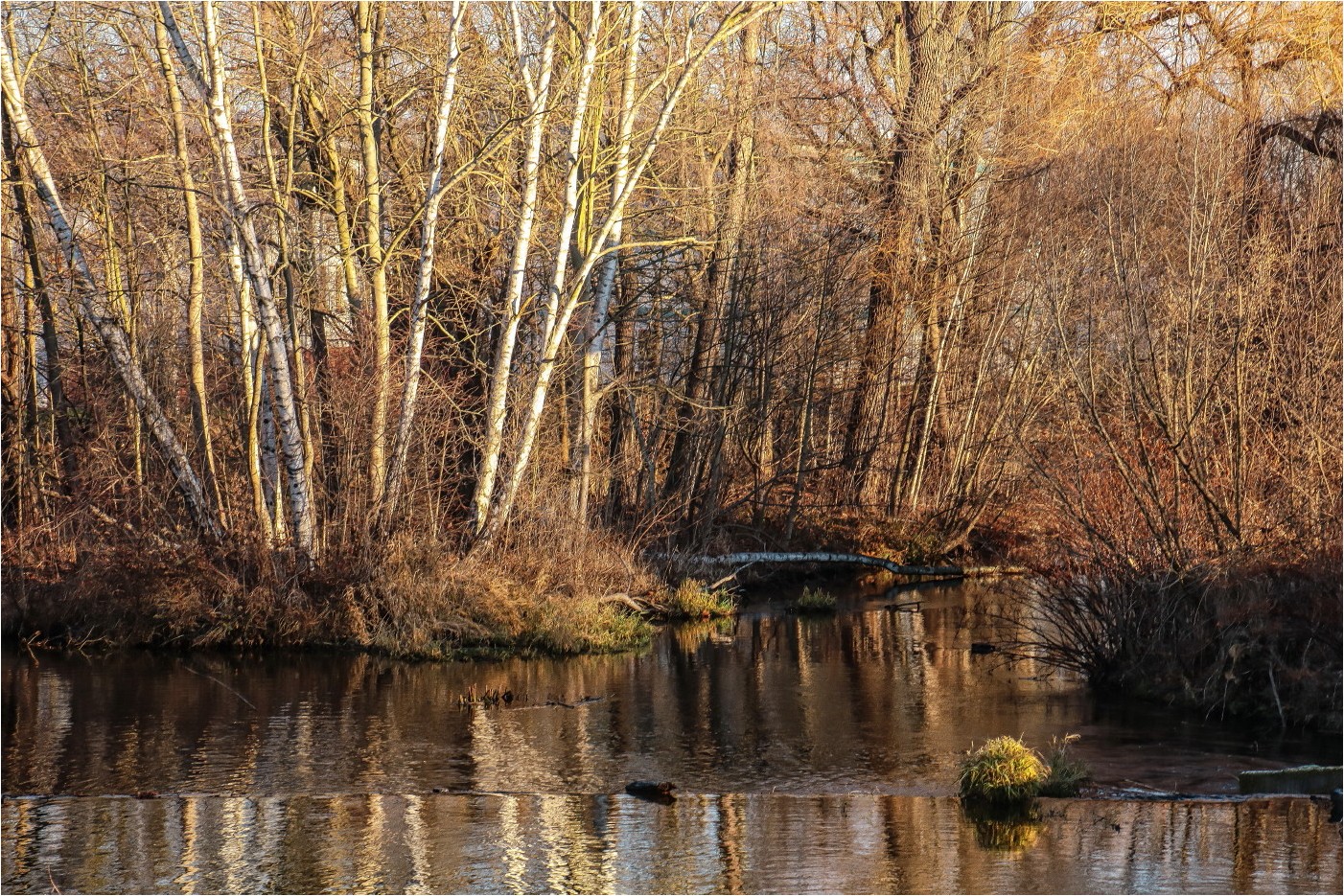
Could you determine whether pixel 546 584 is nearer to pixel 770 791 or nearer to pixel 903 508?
pixel 770 791

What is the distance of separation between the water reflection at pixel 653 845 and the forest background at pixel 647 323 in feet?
12.4

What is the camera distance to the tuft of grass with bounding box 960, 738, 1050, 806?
9703 mm

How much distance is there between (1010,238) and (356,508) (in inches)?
618

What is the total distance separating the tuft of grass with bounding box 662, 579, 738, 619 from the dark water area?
342 cm

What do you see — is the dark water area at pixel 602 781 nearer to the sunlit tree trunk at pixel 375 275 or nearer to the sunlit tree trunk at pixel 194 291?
the sunlit tree trunk at pixel 194 291

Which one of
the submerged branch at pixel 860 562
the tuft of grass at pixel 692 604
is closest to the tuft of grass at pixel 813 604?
the tuft of grass at pixel 692 604

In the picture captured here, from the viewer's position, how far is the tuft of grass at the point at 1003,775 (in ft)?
31.8

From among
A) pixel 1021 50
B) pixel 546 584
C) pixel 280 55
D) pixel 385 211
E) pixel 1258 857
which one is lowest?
pixel 1258 857

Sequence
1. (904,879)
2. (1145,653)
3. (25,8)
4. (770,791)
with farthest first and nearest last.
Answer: (25,8) < (1145,653) < (770,791) < (904,879)

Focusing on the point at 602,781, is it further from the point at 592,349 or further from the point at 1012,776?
the point at 592,349

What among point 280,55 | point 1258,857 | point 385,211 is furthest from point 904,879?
point 280,55

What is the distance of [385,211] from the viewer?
20.1 metres

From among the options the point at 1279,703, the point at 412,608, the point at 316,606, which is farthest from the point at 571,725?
the point at 1279,703

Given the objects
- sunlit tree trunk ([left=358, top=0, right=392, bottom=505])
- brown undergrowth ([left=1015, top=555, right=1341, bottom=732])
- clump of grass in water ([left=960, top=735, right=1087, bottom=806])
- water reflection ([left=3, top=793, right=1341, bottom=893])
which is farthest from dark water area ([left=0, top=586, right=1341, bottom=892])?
sunlit tree trunk ([left=358, top=0, right=392, bottom=505])
